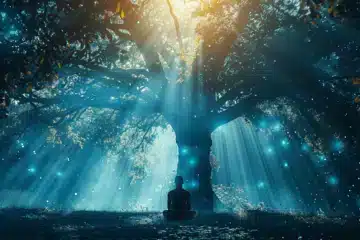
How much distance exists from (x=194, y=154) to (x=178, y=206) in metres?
10.7

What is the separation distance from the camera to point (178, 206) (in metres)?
7.37

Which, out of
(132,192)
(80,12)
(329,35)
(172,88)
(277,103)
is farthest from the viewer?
(132,192)

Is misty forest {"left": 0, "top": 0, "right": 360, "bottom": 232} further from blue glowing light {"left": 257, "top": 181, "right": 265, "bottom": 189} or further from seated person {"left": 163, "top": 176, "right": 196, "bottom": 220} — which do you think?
blue glowing light {"left": 257, "top": 181, "right": 265, "bottom": 189}

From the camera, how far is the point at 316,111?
1828 centimetres

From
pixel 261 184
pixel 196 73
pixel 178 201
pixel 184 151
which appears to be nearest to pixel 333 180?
pixel 184 151

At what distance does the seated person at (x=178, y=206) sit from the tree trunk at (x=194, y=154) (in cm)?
992

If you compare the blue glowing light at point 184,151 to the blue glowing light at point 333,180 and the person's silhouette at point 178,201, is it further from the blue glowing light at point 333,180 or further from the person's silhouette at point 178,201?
the blue glowing light at point 333,180

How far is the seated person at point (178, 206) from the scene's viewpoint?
7.12m

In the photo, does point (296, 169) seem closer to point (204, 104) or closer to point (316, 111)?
point (316, 111)

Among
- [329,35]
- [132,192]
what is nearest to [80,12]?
[329,35]

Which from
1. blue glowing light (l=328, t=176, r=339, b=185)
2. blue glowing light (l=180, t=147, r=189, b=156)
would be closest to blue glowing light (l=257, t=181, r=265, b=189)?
blue glowing light (l=328, t=176, r=339, b=185)

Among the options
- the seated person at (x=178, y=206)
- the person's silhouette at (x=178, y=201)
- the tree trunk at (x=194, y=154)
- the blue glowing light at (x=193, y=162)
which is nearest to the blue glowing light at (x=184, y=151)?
the tree trunk at (x=194, y=154)

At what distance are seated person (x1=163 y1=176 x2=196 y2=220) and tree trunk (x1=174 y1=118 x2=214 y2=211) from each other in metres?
9.92

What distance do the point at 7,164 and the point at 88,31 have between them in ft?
119
